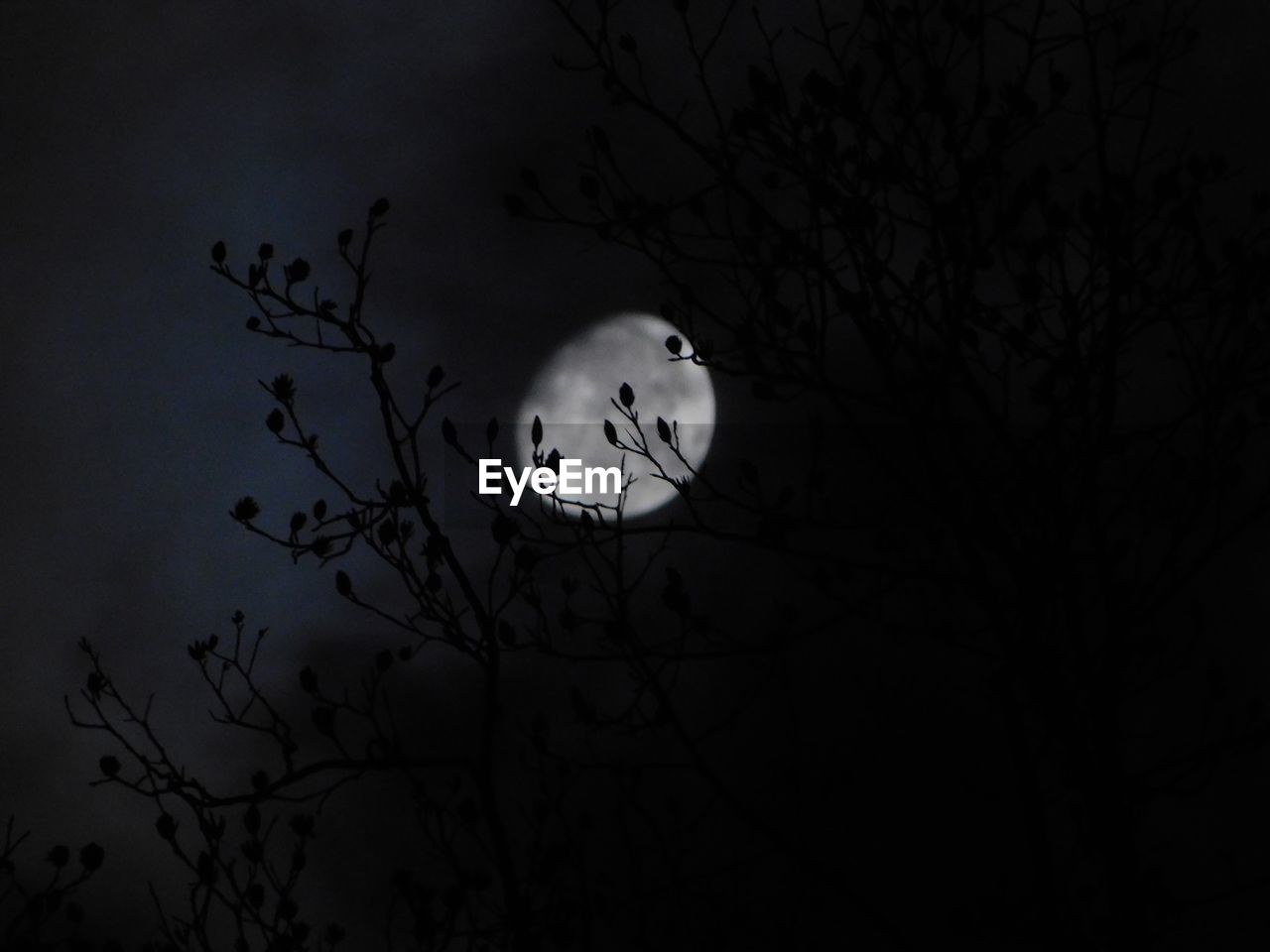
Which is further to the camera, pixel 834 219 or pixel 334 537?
pixel 334 537

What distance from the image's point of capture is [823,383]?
527cm

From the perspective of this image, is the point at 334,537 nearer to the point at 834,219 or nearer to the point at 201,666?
the point at 201,666

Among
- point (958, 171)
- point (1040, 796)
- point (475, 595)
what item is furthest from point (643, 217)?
point (1040, 796)

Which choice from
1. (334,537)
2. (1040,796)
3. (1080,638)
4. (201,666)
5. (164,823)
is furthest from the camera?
(201,666)

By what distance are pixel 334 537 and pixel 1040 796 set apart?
403 centimetres

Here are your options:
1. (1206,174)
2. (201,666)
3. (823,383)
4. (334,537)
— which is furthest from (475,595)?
(1206,174)

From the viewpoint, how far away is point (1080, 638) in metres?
5.24

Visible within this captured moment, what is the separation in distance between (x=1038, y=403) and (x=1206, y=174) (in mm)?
1460

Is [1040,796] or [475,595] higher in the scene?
[475,595]

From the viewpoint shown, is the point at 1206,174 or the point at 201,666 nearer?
the point at 1206,174

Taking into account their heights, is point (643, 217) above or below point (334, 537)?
above

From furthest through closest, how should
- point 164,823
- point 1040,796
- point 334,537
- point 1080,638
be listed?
point 164,823
point 334,537
point 1080,638
point 1040,796

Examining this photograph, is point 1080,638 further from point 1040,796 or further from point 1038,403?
point 1038,403

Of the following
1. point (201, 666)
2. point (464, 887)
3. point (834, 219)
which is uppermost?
point (834, 219)
